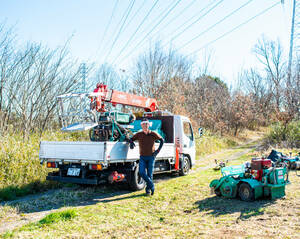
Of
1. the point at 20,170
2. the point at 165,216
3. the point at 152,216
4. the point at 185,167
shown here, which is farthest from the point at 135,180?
the point at 185,167

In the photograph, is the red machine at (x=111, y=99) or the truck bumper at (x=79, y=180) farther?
the red machine at (x=111, y=99)

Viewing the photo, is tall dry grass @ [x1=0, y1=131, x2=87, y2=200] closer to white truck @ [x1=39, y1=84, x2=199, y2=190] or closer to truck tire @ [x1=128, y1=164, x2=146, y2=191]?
white truck @ [x1=39, y1=84, x2=199, y2=190]

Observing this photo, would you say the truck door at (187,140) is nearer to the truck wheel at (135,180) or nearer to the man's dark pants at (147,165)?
the truck wheel at (135,180)

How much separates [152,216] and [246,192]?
197 centimetres

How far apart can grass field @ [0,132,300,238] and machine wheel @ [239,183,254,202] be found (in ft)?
0.39

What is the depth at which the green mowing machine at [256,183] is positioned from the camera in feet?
18.2

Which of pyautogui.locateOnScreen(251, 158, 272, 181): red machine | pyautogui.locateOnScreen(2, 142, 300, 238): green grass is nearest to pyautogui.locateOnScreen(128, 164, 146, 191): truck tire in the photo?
pyautogui.locateOnScreen(2, 142, 300, 238): green grass

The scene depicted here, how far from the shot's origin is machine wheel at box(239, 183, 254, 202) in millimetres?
5531

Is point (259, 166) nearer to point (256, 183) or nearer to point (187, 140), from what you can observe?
point (256, 183)

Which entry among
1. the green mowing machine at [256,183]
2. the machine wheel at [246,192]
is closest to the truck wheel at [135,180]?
the green mowing machine at [256,183]

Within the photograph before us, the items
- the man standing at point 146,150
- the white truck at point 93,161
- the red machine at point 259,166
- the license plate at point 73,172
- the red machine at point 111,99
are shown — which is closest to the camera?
the red machine at point 259,166

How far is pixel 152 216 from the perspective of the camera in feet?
16.9

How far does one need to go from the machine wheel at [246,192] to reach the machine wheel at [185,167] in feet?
13.1

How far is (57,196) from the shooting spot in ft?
22.2
